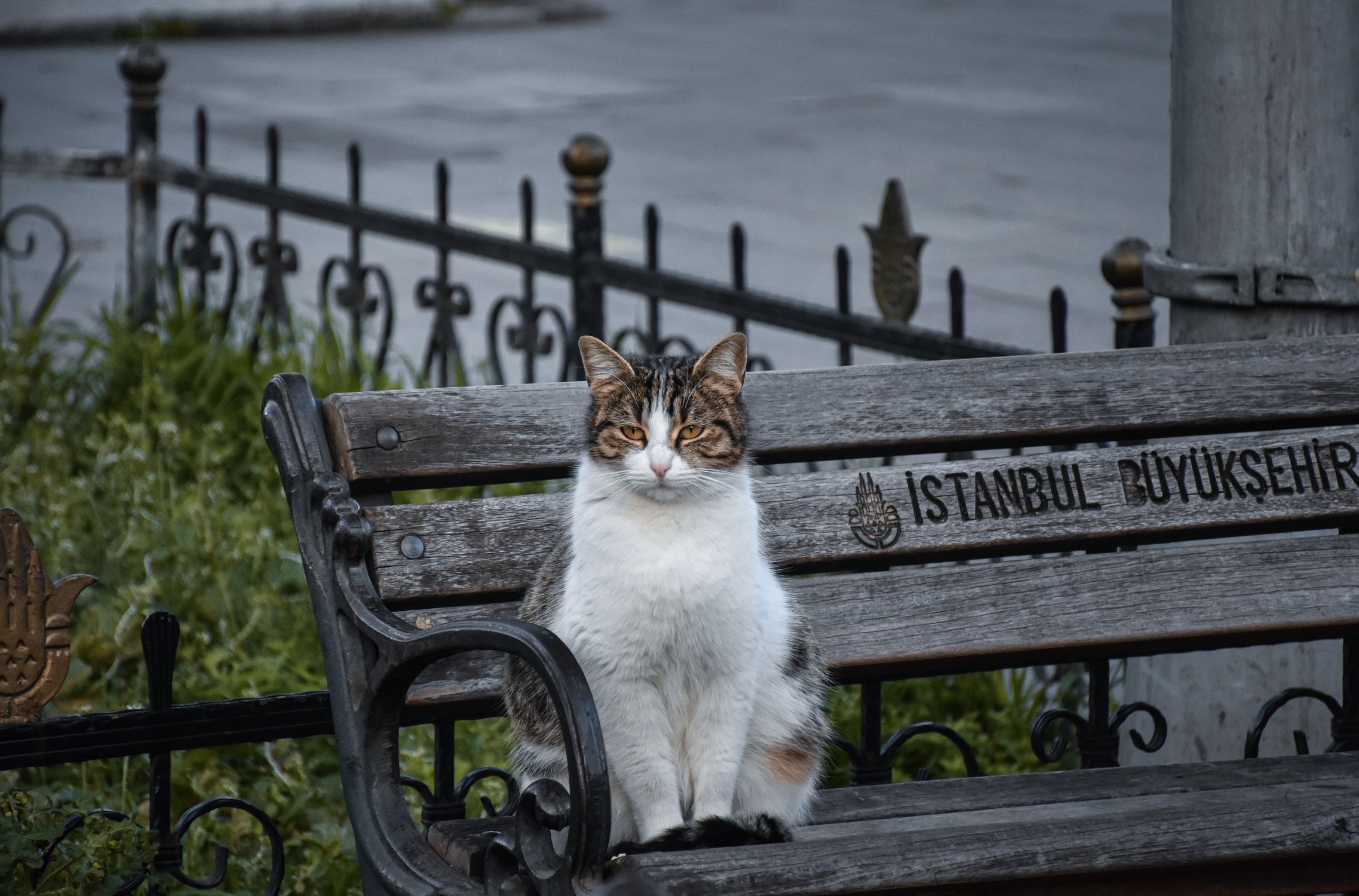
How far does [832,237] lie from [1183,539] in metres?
6.03

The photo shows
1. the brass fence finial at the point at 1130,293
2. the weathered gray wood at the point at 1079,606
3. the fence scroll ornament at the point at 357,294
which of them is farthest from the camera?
the fence scroll ornament at the point at 357,294

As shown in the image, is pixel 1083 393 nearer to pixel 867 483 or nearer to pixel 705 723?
pixel 867 483

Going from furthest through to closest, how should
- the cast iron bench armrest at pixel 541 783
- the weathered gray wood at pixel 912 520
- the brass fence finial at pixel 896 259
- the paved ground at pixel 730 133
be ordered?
the paved ground at pixel 730 133 < the brass fence finial at pixel 896 259 < the weathered gray wood at pixel 912 520 < the cast iron bench armrest at pixel 541 783

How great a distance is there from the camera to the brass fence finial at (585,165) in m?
4.66

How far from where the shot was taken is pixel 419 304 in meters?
5.30

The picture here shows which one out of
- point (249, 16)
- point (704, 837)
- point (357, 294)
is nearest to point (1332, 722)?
point (704, 837)

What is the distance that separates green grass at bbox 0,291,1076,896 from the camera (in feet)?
10.5

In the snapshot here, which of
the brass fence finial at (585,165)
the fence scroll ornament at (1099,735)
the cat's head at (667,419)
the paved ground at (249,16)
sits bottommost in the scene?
the fence scroll ornament at (1099,735)

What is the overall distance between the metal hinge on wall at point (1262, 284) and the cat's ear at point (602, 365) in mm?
1315

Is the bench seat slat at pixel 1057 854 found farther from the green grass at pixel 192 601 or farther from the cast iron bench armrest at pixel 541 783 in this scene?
the green grass at pixel 192 601

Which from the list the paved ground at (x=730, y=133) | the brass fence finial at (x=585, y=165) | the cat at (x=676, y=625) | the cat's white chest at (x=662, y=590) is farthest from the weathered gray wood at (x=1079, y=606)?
the paved ground at (x=730, y=133)

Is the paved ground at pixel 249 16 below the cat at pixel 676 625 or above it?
above

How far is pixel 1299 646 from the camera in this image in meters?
3.20

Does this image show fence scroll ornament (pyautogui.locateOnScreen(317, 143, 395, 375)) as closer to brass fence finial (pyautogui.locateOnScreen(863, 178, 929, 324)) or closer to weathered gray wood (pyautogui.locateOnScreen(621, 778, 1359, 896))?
brass fence finial (pyautogui.locateOnScreen(863, 178, 929, 324))
